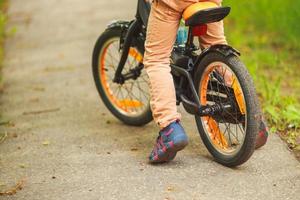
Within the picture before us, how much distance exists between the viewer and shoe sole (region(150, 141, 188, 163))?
412 cm

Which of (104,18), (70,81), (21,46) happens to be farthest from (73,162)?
(104,18)

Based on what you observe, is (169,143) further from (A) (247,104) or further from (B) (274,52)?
(B) (274,52)

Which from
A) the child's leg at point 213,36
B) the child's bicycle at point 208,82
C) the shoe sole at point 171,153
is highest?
the child's leg at point 213,36

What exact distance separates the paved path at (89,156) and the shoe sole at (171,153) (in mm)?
53

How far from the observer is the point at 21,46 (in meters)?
8.02

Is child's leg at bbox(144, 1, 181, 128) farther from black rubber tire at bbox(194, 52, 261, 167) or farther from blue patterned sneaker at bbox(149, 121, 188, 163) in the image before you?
black rubber tire at bbox(194, 52, 261, 167)

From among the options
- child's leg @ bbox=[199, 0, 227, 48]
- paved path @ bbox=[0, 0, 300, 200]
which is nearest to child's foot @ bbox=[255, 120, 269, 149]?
paved path @ bbox=[0, 0, 300, 200]

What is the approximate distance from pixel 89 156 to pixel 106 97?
0.84 meters

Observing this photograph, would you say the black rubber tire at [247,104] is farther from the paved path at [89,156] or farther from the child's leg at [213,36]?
the child's leg at [213,36]

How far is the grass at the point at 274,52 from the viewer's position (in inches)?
197

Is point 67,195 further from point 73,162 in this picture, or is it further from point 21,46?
point 21,46

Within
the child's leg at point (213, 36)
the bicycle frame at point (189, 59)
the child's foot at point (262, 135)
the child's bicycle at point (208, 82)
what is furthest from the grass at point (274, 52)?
the child's leg at point (213, 36)

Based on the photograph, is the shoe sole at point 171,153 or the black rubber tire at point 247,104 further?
the shoe sole at point 171,153

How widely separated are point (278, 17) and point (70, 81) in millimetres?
2327
